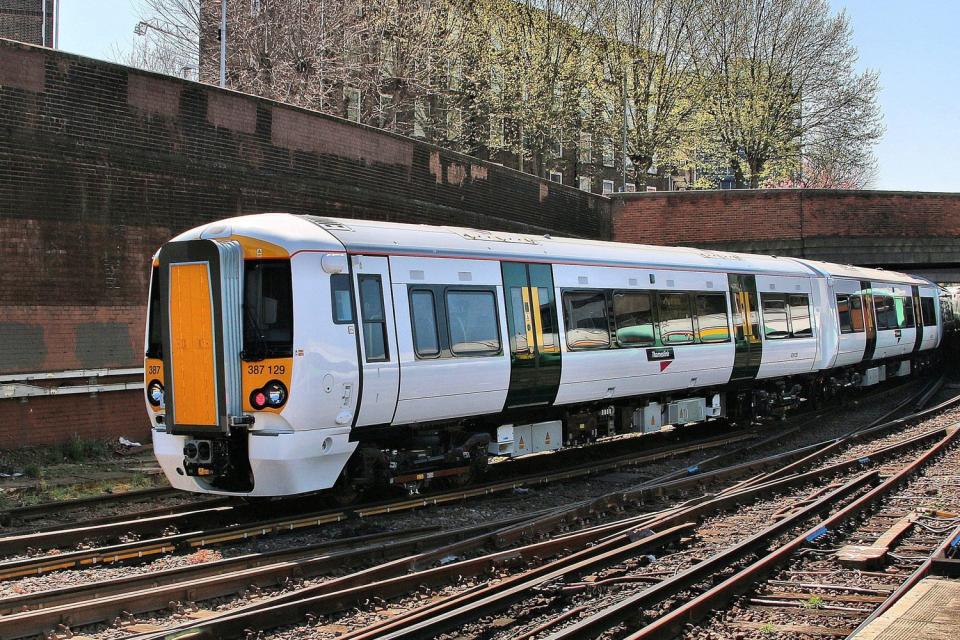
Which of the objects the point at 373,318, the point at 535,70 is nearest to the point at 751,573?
the point at 373,318

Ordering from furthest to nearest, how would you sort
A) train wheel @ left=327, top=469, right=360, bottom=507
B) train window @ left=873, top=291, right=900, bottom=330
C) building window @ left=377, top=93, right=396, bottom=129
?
1. building window @ left=377, top=93, right=396, bottom=129
2. train window @ left=873, top=291, right=900, bottom=330
3. train wheel @ left=327, top=469, right=360, bottom=507

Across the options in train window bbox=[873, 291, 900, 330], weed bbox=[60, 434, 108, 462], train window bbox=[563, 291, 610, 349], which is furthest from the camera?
train window bbox=[873, 291, 900, 330]

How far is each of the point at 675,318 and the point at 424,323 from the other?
19.0 ft

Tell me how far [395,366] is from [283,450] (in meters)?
1.64

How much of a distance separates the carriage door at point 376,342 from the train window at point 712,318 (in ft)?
23.3

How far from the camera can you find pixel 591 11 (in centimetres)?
3741

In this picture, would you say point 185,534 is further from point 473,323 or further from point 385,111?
point 385,111

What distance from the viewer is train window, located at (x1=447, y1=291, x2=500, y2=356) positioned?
11227 millimetres

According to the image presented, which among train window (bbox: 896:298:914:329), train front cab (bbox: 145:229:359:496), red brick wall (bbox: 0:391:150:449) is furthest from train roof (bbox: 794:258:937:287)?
train front cab (bbox: 145:229:359:496)

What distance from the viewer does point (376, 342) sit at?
10.1 m

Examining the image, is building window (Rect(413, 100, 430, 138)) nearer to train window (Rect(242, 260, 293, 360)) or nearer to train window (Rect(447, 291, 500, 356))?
train window (Rect(447, 291, 500, 356))

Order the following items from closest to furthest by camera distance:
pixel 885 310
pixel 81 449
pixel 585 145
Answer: pixel 81 449 → pixel 885 310 → pixel 585 145

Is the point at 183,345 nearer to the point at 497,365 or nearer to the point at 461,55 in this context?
the point at 497,365

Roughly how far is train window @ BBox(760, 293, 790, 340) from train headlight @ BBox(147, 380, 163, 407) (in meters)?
11.4
